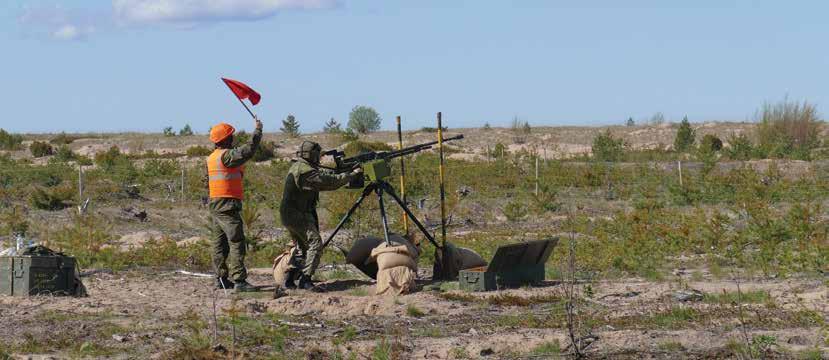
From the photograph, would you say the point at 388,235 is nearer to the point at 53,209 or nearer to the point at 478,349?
the point at 478,349

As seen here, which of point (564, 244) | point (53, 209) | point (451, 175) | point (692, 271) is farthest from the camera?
point (451, 175)

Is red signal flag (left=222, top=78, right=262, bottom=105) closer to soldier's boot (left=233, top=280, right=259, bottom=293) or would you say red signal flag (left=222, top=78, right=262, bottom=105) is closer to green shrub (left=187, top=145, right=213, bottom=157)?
soldier's boot (left=233, top=280, right=259, bottom=293)

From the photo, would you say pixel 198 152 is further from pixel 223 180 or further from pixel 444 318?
pixel 444 318

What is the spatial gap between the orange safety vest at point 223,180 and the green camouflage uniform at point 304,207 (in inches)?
20.6

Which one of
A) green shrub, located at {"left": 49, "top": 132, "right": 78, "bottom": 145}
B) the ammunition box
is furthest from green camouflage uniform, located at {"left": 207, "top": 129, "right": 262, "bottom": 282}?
green shrub, located at {"left": 49, "top": 132, "right": 78, "bottom": 145}

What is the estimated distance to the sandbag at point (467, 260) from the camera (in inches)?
593

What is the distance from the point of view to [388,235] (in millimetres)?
14359

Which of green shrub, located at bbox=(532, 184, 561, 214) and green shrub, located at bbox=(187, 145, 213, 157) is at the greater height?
green shrub, located at bbox=(187, 145, 213, 157)

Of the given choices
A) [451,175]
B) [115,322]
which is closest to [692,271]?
[115,322]

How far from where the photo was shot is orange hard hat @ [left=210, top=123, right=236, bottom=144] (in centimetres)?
1420

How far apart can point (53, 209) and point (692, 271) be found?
56.9 feet

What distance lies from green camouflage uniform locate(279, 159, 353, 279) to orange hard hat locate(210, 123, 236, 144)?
80 cm

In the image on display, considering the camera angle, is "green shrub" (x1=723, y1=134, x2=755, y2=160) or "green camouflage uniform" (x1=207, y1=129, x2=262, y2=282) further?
"green shrub" (x1=723, y1=134, x2=755, y2=160)

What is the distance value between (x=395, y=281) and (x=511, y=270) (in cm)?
133
